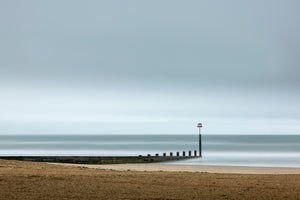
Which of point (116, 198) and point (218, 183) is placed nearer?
point (116, 198)

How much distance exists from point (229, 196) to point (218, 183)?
349cm

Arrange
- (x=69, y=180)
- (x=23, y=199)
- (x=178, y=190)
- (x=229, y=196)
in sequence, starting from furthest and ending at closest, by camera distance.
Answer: (x=69, y=180), (x=178, y=190), (x=229, y=196), (x=23, y=199)

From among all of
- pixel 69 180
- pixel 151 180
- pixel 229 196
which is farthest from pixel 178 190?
pixel 69 180

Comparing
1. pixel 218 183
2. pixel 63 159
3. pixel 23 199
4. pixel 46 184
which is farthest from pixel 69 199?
pixel 63 159

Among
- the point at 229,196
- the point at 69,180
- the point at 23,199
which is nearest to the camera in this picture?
the point at 23,199

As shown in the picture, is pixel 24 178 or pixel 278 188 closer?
pixel 278 188

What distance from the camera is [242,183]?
59.9ft

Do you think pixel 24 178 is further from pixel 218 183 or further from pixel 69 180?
pixel 218 183

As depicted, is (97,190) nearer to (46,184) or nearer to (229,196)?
(46,184)

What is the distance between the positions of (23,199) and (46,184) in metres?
3.48

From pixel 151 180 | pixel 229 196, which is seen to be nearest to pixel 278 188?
pixel 229 196

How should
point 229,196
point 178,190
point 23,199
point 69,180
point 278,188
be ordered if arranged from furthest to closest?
1. point 69,180
2. point 278,188
3. point 178,190
4. point 229,196
5. point 23,199

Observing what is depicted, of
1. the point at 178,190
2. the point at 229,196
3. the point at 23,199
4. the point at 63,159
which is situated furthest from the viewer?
the point at 63,159

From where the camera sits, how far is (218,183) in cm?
1791
